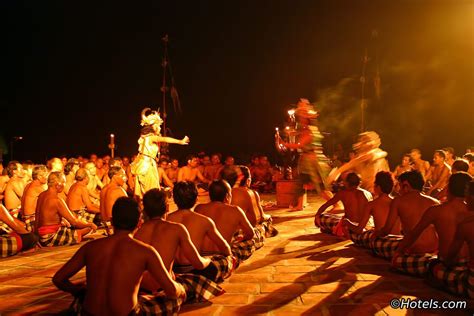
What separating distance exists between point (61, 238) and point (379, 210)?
15.7 ft

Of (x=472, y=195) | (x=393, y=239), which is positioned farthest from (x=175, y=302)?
(x=393, y=239)

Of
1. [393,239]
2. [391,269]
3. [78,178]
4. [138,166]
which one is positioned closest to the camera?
[391,269]

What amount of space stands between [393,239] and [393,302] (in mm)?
1618

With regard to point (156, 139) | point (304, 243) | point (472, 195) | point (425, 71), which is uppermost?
point (425, 71)

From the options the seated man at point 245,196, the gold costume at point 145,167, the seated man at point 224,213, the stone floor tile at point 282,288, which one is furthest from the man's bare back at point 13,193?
the stone floor tile at point 282,288

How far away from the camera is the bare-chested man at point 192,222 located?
417cm

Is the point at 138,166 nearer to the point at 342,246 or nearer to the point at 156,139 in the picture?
the point at 156,139

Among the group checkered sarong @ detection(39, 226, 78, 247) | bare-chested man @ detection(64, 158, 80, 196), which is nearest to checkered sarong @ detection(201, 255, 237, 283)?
checkered sarong @ detection(39, 226, 78, 247)

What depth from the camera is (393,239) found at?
5.32 m

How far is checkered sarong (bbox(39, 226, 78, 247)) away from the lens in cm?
693

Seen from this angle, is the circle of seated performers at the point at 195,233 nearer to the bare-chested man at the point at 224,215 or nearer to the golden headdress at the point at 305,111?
the bare-chested man at the point at 224,215

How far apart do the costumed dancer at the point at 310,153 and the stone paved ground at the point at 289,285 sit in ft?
9.83

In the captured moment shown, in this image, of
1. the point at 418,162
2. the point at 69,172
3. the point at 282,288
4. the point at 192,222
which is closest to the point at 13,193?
the point at 69,172

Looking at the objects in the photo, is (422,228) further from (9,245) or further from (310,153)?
(310,153)
